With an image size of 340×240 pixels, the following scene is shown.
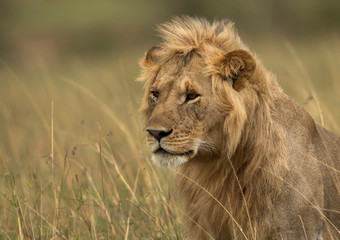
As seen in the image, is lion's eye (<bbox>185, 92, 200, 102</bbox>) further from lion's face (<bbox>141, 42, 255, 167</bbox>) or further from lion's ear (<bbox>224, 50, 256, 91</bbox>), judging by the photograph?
lion's ear (<bbox>224, 50, 256, 91</bbox>)

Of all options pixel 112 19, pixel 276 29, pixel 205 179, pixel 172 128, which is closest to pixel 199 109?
pixel 172 128

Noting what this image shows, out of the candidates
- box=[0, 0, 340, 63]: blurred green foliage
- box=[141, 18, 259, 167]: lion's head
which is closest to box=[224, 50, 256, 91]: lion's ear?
box=[141, 18, 259, 167]: lion's head

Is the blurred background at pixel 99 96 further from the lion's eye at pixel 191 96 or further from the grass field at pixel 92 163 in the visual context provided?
the lion's eye at pixel 191 96

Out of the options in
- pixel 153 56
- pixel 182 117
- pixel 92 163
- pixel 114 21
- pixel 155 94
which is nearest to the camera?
pixel 182 117

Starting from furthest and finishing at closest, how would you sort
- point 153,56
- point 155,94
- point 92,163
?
point 92,163, point 153,56, point 155,94

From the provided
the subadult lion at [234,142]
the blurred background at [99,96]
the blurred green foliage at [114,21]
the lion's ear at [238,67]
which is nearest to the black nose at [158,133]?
the subadult lion at [234,142]

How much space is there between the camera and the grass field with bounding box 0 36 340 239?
4.98m

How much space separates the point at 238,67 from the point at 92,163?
436 cm

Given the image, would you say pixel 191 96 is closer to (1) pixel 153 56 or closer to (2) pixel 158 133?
(2) pixel 158 133

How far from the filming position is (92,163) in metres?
8.09

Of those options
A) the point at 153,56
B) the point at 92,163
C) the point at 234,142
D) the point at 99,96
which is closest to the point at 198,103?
the point at 234,142

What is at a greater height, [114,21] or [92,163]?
[114,21]

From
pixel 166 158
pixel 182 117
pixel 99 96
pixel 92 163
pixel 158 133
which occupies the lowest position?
pixel 92 163

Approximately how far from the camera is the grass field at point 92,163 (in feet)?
16.3
